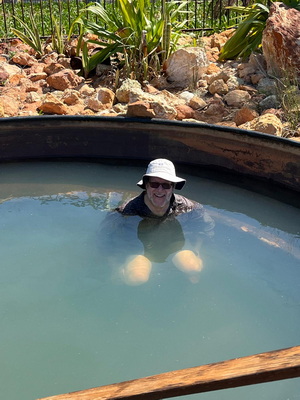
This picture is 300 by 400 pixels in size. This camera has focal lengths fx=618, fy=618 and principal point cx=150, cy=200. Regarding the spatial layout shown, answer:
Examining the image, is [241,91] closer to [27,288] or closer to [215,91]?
[215,91]

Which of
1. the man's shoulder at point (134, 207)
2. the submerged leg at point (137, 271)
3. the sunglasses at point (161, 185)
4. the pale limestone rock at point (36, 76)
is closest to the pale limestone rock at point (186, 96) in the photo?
the pale limestone rock at point (36, 76)

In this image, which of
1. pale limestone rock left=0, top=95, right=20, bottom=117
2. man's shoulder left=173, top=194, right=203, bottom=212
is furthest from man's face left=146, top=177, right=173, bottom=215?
pale limestone rock left=0, top=95, right=20, bottom=117

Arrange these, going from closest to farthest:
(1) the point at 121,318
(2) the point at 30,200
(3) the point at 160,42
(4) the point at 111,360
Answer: (4) the point at 111,360 → (1) the point at 121,318 → (2) the point at 30,200 → (3) the point at 160,42

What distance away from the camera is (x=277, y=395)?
115 inches

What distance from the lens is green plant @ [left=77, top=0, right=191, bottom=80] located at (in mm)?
6613

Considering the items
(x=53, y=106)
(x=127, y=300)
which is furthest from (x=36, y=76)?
(x=127, y=300)

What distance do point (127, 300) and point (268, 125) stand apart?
2360mm

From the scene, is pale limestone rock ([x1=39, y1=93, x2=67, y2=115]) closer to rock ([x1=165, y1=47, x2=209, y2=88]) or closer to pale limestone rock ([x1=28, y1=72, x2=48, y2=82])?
pale limestone rock ([x1=28, y1=72, x2=48, y2=82])

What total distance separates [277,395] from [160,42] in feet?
15.7

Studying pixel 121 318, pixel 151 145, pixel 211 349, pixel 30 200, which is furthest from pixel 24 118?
pixel 211 349

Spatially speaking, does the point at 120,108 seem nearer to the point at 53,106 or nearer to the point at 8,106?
the point at 53,106

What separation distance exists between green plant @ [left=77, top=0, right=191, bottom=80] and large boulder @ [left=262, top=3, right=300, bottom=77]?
1.09m

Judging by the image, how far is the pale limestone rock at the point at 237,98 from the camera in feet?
20.0

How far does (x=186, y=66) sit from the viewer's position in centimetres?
665
